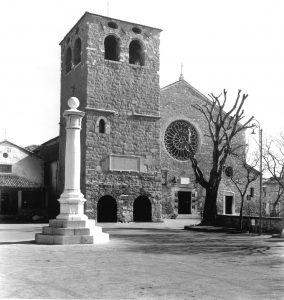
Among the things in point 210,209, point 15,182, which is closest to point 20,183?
point 15,182

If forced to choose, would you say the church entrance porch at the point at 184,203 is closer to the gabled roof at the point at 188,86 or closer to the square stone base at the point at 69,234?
the gabled roof at the point at 188,86

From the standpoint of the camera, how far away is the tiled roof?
3189cm

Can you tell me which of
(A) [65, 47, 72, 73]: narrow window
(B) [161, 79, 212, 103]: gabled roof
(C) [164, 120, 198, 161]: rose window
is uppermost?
(A) [65, 47, 72, 73]: narrow window

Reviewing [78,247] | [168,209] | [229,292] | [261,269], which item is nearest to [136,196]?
[168,209]

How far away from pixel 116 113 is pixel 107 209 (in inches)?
249

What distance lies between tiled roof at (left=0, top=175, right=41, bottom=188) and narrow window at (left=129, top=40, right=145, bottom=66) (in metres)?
11.5

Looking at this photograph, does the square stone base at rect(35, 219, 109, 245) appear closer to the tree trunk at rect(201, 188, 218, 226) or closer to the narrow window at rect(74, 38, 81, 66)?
the tree trunk at rect(201, 188, 218, 226)

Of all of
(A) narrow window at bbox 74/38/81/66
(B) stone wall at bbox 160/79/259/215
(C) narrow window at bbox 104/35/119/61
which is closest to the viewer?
(C) narrow window at bbox 104/35/119/61

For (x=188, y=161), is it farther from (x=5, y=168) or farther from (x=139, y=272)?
(x=139, y=272)

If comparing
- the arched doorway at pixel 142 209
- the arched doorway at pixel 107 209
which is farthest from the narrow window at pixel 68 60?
the arched doorway at pixel 142 209

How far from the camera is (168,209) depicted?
34344mm

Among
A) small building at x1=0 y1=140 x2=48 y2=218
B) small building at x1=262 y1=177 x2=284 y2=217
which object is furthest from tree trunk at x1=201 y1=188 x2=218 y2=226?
small building at x1=262 y1=177 x2=284 y2=217

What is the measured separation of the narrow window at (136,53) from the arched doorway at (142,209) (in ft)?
30.6

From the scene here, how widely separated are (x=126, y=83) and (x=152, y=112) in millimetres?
2644
